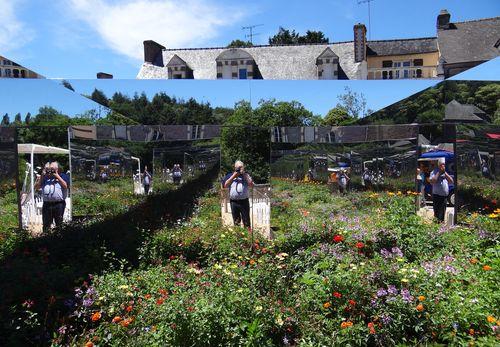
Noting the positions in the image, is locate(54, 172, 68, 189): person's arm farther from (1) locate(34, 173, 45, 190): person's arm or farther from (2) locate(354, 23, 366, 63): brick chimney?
(2) locate(354, 23, 366, 63): brick chimney

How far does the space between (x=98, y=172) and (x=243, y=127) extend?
91.1 inches

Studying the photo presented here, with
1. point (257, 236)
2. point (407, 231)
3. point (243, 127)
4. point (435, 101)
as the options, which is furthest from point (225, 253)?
point (435, 101)

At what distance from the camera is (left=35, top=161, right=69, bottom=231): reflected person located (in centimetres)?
660

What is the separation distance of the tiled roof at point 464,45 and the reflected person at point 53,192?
20.7 feet

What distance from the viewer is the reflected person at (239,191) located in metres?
7.11

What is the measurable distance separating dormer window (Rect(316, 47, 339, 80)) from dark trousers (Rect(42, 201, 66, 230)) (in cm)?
442

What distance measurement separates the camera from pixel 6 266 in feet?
17.4

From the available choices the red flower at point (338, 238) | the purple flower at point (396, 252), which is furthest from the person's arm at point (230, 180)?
the purple flower at point (396, 252)

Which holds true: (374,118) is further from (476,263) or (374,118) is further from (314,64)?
(476,263)

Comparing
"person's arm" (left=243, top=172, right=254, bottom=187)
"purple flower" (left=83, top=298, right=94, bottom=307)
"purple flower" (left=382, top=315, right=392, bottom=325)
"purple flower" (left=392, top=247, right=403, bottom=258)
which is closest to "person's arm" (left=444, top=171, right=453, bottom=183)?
"purple flower" (left=392, top=247, right=403, bottom=258)

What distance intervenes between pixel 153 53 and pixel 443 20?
15.4 ft

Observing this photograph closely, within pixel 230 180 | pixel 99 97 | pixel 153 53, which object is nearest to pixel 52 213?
pixel 99 97

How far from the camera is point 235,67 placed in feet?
23.5

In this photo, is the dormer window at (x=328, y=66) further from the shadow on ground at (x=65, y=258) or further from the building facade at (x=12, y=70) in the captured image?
the building facade at (x=12, y=70)
